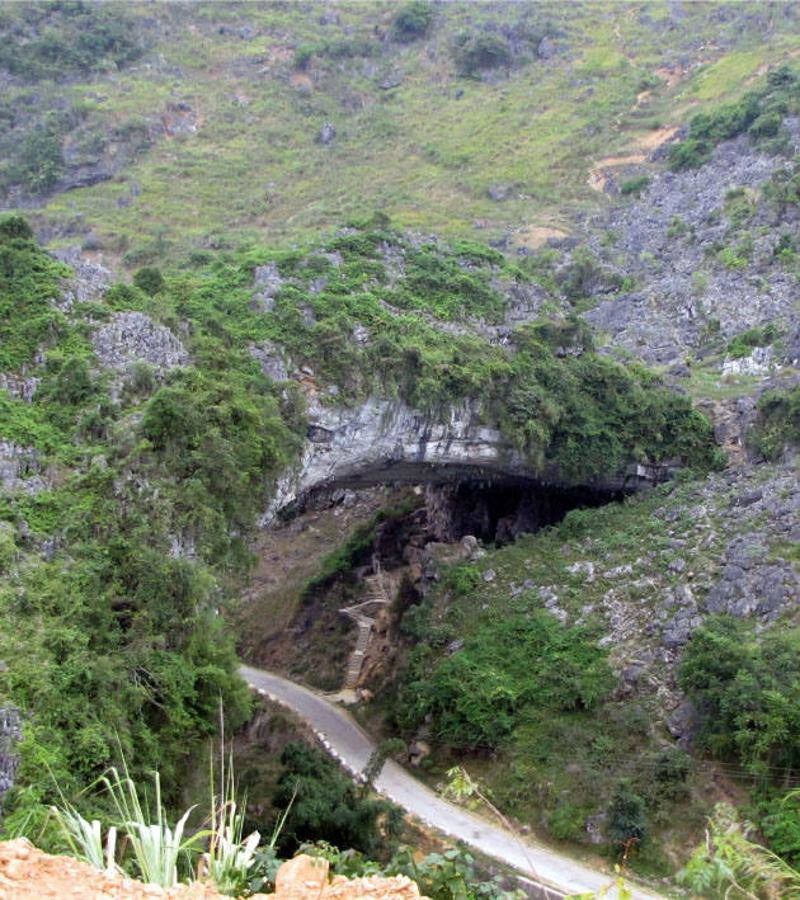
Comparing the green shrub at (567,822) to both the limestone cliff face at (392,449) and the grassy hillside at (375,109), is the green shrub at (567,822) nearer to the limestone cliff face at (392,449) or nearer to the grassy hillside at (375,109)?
the limestone cliff face at (392,449)

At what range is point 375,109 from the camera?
5325 centimetres

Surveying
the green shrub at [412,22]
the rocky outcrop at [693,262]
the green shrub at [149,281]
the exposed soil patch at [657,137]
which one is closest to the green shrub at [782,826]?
the green shrub at [149,281]

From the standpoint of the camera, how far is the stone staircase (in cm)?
2570

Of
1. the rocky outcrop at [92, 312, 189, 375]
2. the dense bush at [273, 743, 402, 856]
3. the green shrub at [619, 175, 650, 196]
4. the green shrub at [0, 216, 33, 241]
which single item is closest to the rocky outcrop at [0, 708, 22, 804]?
the dense bush at [273, 743, 402, 856]

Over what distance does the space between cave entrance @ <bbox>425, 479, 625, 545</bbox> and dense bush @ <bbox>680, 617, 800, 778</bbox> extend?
875 cm

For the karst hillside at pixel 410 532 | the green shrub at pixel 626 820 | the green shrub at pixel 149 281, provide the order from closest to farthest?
the karst hillside at pixel 410 532
the green shrub at pixel 626 820
the green shrub at pixel 149 281

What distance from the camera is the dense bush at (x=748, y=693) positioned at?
17.2 m

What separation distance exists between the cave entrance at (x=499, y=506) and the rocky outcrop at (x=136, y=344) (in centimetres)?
1012

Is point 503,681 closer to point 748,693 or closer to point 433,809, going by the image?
point 433,809

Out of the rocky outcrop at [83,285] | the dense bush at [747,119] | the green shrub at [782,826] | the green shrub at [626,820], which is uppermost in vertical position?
the rocky outcrop at [83,285]

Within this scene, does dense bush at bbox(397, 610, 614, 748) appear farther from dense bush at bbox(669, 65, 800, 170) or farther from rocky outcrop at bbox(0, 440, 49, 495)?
dense bush at bbox(669, 65, 800, 170)

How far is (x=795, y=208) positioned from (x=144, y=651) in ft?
101

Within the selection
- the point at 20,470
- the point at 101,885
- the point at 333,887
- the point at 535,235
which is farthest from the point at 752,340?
the point at 101,885

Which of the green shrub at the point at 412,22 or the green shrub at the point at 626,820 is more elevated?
the green shrub at the point at 412,22
